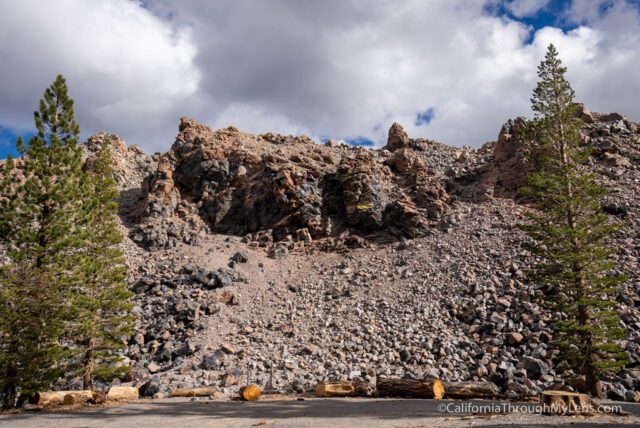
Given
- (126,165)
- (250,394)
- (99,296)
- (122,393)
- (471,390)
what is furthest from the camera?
(126,165)

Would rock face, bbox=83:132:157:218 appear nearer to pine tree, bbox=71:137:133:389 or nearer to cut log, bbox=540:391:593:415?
pine tree, bbox=71:137:133:389

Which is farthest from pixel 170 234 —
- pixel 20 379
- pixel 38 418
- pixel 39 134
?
pixel 38 418

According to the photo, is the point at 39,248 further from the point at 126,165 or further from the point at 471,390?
the point at 126,165

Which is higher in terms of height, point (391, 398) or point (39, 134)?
point (39, 134)

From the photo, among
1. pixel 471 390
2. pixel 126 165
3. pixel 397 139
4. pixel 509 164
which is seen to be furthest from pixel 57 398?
pixel 397 139

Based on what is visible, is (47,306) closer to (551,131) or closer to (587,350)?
(587,350)

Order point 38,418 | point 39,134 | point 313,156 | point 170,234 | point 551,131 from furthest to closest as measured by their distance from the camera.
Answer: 1. point 313,156
2. point 170,234
3. point 551,131
4. point 39,134
5. point 38,418

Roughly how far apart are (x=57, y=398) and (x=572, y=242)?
2537 centimetres

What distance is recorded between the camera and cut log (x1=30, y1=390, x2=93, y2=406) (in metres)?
14.4

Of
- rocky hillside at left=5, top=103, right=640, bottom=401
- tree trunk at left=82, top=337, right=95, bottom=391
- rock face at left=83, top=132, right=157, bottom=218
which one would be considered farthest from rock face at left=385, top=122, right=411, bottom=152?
tree trunk at left=82, top=337, right=95, bottom=391

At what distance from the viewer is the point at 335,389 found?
16234 mm

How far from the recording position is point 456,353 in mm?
20016

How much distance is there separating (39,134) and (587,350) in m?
28.6

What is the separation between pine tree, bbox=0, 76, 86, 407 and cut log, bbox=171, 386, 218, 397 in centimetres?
554
